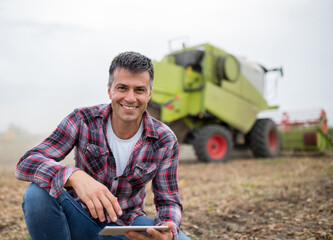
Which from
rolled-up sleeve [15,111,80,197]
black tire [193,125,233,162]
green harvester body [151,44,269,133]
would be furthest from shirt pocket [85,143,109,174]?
black tire [193,125,233,162]

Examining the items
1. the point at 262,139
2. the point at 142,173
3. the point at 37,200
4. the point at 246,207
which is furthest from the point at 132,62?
the point at 262,139

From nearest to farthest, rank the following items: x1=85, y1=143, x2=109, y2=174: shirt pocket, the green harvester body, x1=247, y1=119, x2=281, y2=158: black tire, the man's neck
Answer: x1=85, y1=143, x2=109, y2=174: shirt pocket < the man's neck < the green harvester body < x1=247, y1=119, x2=281, y2=158: black tire

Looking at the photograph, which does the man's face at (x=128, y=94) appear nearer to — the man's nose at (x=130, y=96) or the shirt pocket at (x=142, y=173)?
the man's nose at (x=130, y=96)

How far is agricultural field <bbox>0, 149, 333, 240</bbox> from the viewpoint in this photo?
2795 mm

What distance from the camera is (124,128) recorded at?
196cm

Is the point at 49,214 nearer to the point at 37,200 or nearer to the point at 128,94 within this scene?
the point at 37,200

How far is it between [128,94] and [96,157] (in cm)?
40

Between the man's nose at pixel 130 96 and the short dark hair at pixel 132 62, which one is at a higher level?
the short dark hair at pixel 132 62

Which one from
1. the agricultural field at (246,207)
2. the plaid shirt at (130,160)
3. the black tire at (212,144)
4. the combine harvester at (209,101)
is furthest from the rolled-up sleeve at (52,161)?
the black tire at (212,144)

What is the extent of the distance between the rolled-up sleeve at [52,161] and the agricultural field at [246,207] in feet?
3.91

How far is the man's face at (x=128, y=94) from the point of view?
6.16 ft

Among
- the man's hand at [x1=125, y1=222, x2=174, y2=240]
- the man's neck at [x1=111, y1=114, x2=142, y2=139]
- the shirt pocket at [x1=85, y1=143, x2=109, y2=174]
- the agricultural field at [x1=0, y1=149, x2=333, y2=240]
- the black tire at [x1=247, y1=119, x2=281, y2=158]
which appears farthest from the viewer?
the black tire at [x1=247, y1=119, x2=281, y2=158]

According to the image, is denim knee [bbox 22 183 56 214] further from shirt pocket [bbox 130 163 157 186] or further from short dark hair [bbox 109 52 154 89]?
short dark hair [bbox 109 52 154 89]

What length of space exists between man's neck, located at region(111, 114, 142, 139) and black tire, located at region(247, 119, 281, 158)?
24.7 ft
